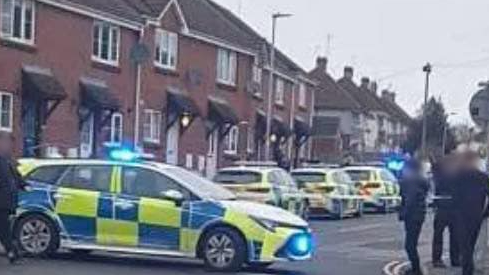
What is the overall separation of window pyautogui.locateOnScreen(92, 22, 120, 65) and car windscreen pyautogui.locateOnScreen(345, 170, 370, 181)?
864 cm

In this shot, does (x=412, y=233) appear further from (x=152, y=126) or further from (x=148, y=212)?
(x=152, y=126)

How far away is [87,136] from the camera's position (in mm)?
40219

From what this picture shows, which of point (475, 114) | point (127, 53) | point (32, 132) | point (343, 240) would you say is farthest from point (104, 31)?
point (475, 114)

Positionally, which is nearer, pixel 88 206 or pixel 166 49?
pixel 88 206

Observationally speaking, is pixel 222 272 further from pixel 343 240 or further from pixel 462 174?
pixel 343 240

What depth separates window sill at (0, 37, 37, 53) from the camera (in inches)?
1373

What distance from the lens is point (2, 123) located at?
35.4m

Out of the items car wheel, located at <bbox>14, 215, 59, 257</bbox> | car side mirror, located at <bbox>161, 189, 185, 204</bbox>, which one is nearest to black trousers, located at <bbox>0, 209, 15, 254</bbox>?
car wheel, located at <bbox>14, 215, 59, 257</bbox>

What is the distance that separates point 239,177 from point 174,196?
1270cm

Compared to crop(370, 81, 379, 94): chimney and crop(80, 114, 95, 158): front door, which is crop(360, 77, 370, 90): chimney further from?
crop(80, 114, 95, 158): front door

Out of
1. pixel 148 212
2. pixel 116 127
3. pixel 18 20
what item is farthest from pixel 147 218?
pixel 116 127

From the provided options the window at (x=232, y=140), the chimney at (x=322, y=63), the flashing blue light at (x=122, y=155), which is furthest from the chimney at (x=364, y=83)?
the flashing blue light at (x=122, y=155)

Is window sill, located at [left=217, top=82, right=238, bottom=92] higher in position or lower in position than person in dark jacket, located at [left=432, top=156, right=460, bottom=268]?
higher

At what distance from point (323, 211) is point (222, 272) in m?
18.3
